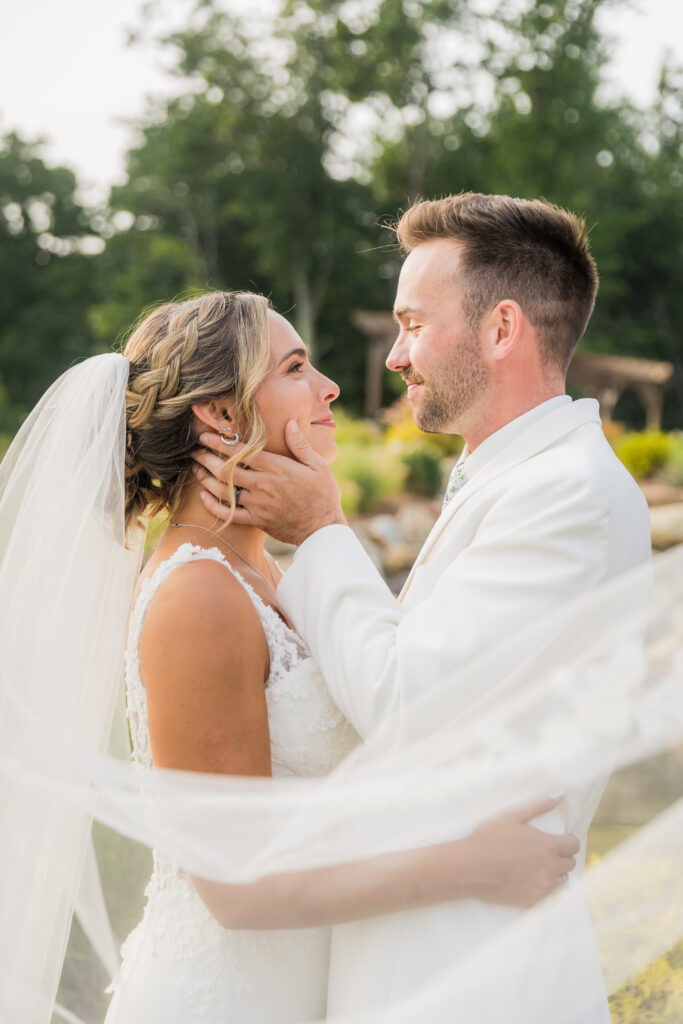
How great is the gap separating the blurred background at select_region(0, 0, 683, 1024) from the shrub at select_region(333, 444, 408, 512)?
3.77m

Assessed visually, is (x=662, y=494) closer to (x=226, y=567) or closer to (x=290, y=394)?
(x=290, y=394)

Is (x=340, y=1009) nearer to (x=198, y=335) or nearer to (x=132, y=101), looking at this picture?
(x=198, y=335)

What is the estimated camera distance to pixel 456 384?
2.82 m

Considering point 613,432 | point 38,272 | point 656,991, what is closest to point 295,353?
point 656,991

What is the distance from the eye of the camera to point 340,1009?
209 centimetres

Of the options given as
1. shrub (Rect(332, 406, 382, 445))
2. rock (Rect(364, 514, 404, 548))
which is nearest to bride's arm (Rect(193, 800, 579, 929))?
rock (Rect(364, 514, 404, 548))

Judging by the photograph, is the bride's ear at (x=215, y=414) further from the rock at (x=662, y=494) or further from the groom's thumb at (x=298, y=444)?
the rock at (x=662, y=494)

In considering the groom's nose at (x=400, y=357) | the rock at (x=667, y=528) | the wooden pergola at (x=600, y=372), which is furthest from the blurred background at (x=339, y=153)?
the groom's nose at (x=400, y=357)

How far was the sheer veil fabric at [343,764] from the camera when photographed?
1.83m

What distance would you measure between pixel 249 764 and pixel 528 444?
1.10 m

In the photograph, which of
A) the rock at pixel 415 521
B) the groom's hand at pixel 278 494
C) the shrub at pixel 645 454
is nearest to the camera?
the groom's hand at pixel 278 494

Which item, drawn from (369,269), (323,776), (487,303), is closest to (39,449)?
(323,776)

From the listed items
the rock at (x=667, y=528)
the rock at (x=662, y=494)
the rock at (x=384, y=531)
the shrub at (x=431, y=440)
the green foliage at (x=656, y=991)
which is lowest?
the shrub at (x=431, y=440)

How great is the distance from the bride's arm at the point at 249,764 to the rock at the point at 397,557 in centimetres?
865
